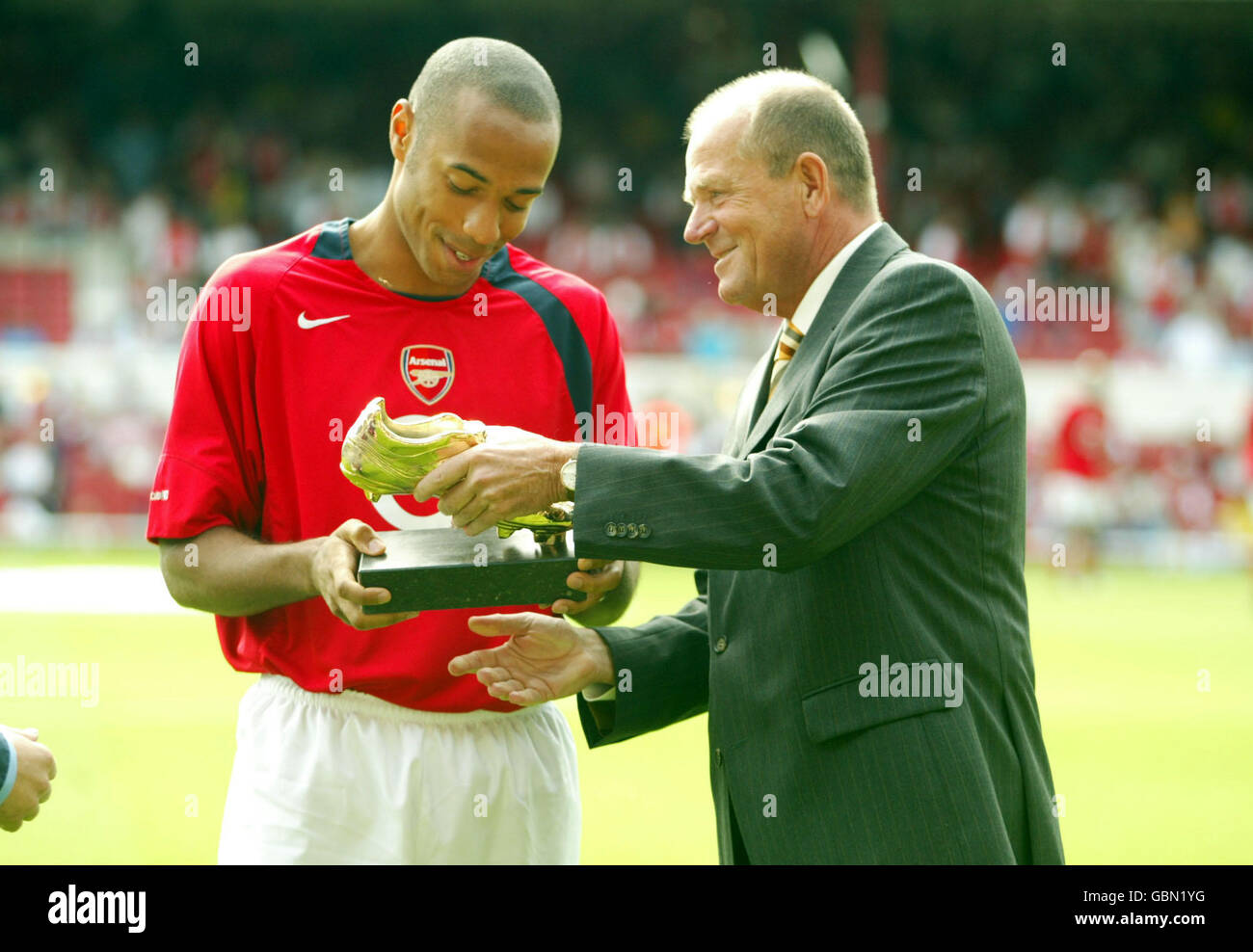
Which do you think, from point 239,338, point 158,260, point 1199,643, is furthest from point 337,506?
point 158,260

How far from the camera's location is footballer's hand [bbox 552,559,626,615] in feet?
8.69

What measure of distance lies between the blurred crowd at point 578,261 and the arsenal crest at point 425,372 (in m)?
15.4

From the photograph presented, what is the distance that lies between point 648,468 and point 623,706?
0.68 m

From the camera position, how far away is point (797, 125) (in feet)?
9.21

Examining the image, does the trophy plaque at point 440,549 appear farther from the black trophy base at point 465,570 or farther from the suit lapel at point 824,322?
the suit lapel at point 824,322

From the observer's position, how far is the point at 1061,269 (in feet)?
75.2

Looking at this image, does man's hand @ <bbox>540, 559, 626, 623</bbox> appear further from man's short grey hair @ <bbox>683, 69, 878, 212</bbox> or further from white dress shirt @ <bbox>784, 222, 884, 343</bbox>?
man's short grey hair @ <bbox>683, 69, 878, 212</bbox>

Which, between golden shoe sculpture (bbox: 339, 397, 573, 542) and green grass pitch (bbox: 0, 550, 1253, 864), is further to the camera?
green grass pitch (bbox: 0, 550, 1253, 864)

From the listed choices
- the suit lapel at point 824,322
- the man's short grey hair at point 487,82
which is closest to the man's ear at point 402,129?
the man's short grey hair at point 487,82

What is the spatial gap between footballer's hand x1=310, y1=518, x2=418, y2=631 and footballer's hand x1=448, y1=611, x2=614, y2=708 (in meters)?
0.20

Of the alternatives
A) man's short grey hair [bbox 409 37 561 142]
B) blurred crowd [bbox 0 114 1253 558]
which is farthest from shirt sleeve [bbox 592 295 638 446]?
blurred crowd [bbox 0 114 1253 558]
